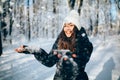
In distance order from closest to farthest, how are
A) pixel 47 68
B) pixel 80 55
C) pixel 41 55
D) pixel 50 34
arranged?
pixel 41 55, pixel 80 55, pixel 47 68, pixel 50 34

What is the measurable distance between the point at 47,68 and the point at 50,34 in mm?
530

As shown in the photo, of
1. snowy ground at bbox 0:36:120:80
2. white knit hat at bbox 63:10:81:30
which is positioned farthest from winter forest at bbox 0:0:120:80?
white knit hat at bbox 63:10:81:30

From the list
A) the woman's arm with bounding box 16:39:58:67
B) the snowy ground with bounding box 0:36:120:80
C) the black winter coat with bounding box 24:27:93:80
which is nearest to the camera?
the woman's arm with bounding box 16:39:58:67

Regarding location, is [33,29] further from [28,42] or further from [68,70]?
[68,70]

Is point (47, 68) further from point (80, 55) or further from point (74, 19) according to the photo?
point (74, 19)

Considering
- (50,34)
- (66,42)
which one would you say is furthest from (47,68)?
(66,42)

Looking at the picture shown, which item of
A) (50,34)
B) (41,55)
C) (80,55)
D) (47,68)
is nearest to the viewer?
(41,55)

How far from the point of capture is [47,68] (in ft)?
11.7

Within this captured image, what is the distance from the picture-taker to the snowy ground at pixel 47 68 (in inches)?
140

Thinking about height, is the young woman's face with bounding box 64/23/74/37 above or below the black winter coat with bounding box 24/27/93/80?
above

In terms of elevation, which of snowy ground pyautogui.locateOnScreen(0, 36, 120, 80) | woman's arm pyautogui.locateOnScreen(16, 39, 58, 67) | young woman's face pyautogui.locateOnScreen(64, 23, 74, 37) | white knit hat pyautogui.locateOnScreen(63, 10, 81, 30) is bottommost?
snowy ground pyautogui.locateOnScreen(0, 36, 120, 80)

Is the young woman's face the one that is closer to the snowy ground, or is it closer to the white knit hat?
the white knit hat

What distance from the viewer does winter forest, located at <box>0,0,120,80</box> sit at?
357cm

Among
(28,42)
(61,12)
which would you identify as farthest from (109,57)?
(28,42)
